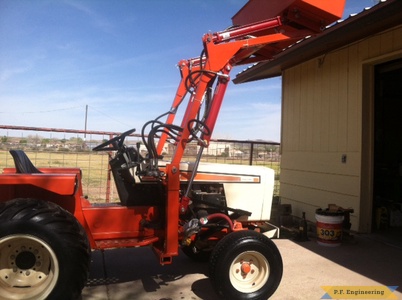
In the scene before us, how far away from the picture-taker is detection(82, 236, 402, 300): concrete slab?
3533 millimetres

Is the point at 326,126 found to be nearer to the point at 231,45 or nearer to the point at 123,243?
the point at 231,45

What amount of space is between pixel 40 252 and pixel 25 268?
174mm

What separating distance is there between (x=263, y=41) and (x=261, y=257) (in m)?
2.02

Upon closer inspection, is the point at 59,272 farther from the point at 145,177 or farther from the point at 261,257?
the point at 261,257

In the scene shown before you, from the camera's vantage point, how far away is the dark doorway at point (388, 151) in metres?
6.14

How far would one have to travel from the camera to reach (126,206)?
3.64 meters

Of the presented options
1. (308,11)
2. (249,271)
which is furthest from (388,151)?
(249,271)

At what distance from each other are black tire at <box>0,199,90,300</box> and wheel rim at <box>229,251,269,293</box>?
4.24 feet

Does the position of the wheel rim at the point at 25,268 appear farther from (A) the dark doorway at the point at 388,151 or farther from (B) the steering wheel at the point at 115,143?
(A) the dark doorway at the point at 388,151

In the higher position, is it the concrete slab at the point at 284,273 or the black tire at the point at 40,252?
the black tire at the point at 40,252

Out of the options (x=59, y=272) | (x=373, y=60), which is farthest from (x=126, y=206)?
(x=373, y=60)

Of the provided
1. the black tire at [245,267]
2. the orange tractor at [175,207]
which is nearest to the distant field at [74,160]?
the orange tractor at [175,207]

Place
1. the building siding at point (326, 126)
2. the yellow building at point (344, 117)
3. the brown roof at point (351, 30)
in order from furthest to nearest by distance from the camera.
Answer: the building siding at point (326, 126)
the yellow building at point (344, 117)
the brown roof at point (351, 30)

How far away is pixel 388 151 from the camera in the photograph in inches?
323
